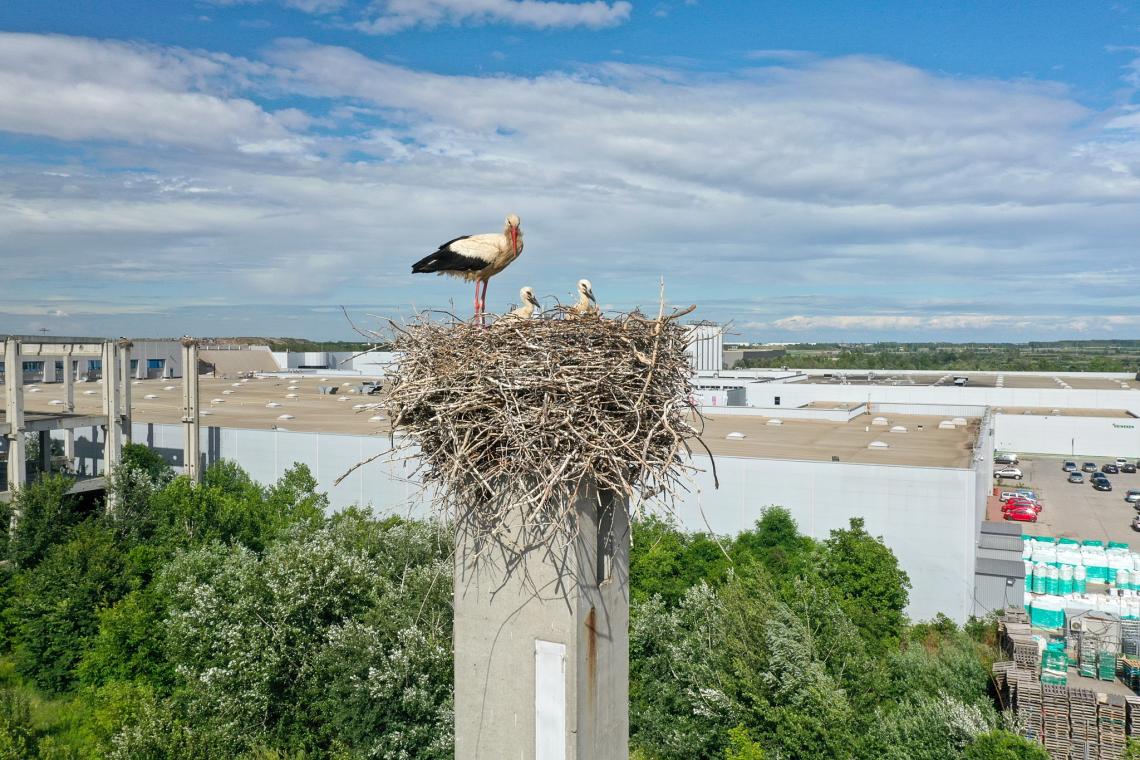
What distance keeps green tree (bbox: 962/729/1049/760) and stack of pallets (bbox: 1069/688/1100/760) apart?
445cm

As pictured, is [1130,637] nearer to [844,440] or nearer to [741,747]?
[844,440]

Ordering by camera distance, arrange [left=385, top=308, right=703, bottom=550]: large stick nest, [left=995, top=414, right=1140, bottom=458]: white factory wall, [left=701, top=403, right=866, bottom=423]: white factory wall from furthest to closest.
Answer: [left=995, top=414, right=1140, bottom=458]: white factory wall → [left=701, top=403, right=866, bottom=423]: white factory wall → [left=385, top=308, right=703, bottom=550]: large stick nest

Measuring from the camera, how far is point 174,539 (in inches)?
1002

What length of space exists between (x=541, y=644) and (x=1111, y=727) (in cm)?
1799

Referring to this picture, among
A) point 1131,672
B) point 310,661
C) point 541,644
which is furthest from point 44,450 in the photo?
point 1131,672

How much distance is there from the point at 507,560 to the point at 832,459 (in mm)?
26440

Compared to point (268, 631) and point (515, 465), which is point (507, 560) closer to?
point (515, 465)

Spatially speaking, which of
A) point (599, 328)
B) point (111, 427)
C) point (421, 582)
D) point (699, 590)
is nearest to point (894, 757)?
point (699, 590)

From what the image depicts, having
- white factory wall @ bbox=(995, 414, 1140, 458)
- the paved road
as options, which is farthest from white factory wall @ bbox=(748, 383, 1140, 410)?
the paved road

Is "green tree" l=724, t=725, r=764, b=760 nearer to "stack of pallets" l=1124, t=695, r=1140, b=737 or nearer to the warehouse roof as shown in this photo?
"stack of pallets" l=1124, t=695, r=1140, b=737

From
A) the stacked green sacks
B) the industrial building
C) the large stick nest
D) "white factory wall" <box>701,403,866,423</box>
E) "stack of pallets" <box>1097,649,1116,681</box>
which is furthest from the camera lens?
"white factory wall" <box>701,403,866,423</box>

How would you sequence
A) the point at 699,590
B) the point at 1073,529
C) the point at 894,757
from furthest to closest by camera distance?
the point at 1073,529 < the point at 699,590 < the point at 894,757

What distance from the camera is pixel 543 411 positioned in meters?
6.75

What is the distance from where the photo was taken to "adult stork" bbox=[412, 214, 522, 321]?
8.05 metres
